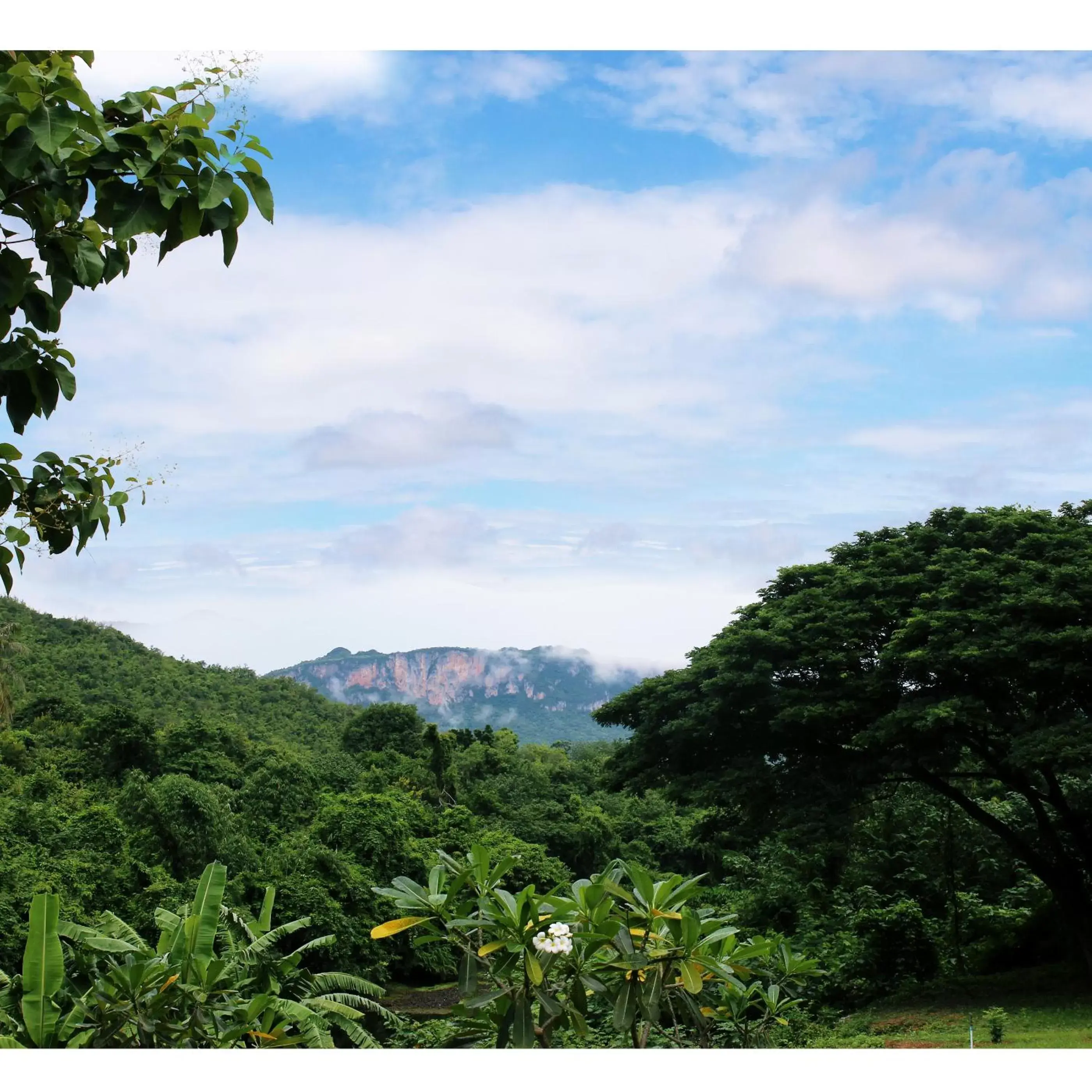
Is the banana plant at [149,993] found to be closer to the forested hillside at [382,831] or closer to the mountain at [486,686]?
the forested hillside at [382,831]

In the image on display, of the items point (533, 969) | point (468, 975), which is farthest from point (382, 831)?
point (533, 969)

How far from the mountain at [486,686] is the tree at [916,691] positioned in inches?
844

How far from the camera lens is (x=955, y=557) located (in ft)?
24.6

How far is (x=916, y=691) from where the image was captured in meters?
7.26

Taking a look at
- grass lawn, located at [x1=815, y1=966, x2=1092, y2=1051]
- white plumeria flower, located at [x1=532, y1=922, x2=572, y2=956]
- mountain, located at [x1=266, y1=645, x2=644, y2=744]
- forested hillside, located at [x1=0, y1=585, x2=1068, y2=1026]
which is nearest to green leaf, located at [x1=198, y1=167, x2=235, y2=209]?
white plumeria flower, located at [x1=532, y1=922, x2=572, y2=956]

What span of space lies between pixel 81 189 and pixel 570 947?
1.60 meters

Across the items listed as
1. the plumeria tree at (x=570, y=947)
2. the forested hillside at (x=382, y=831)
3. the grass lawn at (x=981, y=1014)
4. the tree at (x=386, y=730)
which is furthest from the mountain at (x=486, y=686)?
the plumeria tree at (x=570, y=947)

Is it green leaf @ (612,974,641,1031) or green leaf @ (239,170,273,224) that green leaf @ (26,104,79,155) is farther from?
green leaf @ (612,974,641,1031)

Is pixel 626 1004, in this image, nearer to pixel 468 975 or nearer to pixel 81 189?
pixel 468 975

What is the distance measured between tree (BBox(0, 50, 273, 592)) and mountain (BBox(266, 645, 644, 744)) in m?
28.4

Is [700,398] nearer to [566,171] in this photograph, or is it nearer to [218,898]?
[566,171]

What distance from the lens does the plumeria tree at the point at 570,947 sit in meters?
2.00

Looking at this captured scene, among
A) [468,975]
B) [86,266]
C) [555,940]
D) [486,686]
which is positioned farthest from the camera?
[486,686]

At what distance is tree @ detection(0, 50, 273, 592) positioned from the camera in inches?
54.1
